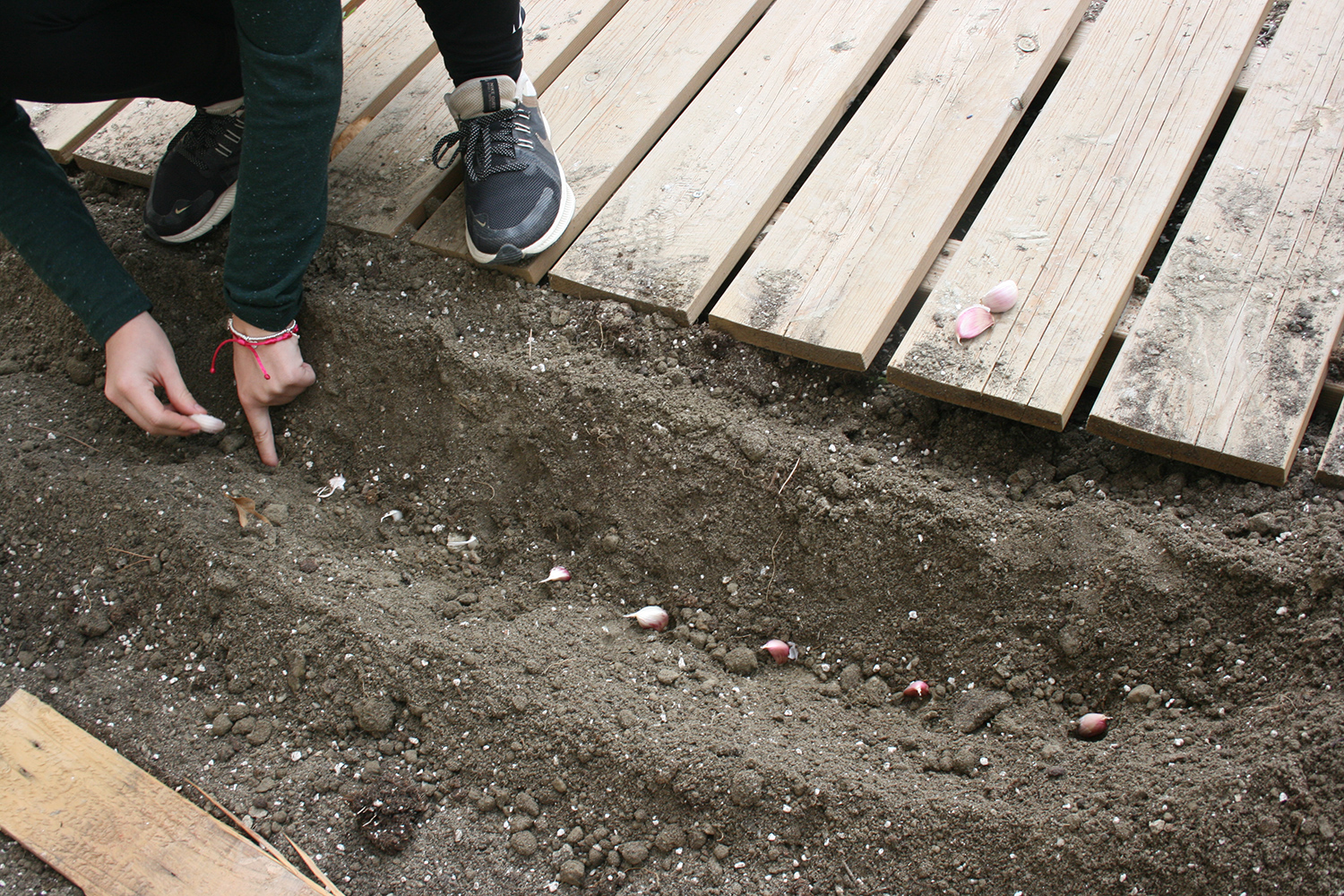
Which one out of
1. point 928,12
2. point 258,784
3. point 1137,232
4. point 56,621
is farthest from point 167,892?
point 928,12

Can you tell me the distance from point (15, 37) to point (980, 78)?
1.85m

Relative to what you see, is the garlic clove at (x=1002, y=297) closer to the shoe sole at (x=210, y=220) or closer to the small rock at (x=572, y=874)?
the small rock at (x=572, y=874)

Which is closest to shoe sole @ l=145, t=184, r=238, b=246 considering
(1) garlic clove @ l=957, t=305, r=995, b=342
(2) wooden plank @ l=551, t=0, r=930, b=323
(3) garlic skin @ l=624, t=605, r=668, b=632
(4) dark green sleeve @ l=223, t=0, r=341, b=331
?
(4) dark green sleeve @ l=223, t=0, r=341, b=331

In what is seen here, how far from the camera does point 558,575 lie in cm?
169

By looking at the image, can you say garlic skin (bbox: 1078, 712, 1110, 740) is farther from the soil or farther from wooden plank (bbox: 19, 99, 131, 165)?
wooden plank (bbox: 19, 99, 131, 165)

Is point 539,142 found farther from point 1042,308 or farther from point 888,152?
point 1042,308

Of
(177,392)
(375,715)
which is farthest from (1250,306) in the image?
(177,392)

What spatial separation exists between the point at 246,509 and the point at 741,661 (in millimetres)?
1007

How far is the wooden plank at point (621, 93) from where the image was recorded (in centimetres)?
194

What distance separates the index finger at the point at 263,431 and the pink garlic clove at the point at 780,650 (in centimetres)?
110

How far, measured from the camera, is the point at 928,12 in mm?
2092

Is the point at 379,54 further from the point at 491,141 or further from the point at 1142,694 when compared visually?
the point at 1142,694

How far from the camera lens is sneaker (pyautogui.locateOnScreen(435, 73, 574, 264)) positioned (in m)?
1.82

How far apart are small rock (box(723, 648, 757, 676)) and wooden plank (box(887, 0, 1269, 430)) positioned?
0.54m
